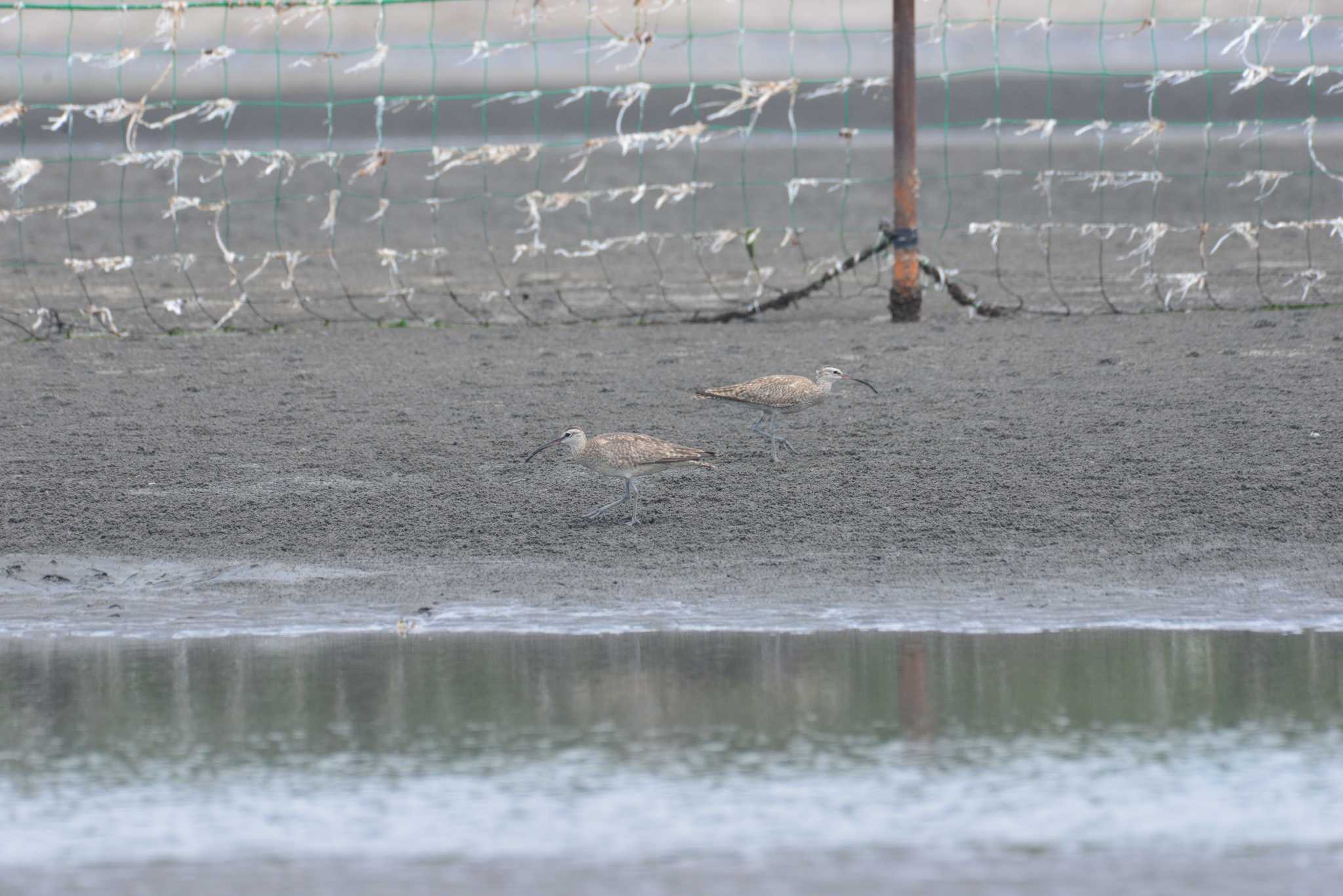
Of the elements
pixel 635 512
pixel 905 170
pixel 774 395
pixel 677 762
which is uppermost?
pixel 905 170

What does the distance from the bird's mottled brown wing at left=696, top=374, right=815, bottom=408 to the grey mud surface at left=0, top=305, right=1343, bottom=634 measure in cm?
32

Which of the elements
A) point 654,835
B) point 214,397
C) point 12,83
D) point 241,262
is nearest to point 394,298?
point 241,262

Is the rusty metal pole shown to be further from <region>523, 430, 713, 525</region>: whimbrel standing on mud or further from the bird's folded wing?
<region>523, 430, 713, 525</region>: whimbrel standing on mud

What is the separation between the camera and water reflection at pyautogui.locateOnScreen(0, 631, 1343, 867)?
5477 mm

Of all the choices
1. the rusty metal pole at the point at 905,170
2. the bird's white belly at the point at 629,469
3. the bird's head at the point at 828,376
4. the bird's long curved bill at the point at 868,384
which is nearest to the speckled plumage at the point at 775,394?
the bird's head at the point at 828,376

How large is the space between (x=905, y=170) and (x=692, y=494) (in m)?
5.49

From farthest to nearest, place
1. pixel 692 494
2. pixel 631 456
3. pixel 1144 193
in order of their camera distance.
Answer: pixel 1144 193, pixel 692 494, pixel 631 456

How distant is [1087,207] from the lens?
85.2ft

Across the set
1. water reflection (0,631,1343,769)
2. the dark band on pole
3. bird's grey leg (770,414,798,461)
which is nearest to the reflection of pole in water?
water reflection (0,631,1343,769)

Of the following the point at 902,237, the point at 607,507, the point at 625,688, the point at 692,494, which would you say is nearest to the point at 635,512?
the point at 607,507

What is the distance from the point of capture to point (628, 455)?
9445 millimetres

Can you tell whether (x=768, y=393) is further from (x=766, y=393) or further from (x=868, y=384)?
(x=868, y=384)

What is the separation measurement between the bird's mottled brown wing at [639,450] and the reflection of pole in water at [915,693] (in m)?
2.14

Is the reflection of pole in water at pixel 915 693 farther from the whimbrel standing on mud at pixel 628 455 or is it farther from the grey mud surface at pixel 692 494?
the whimbrel standing on mud at pixel 628 455
